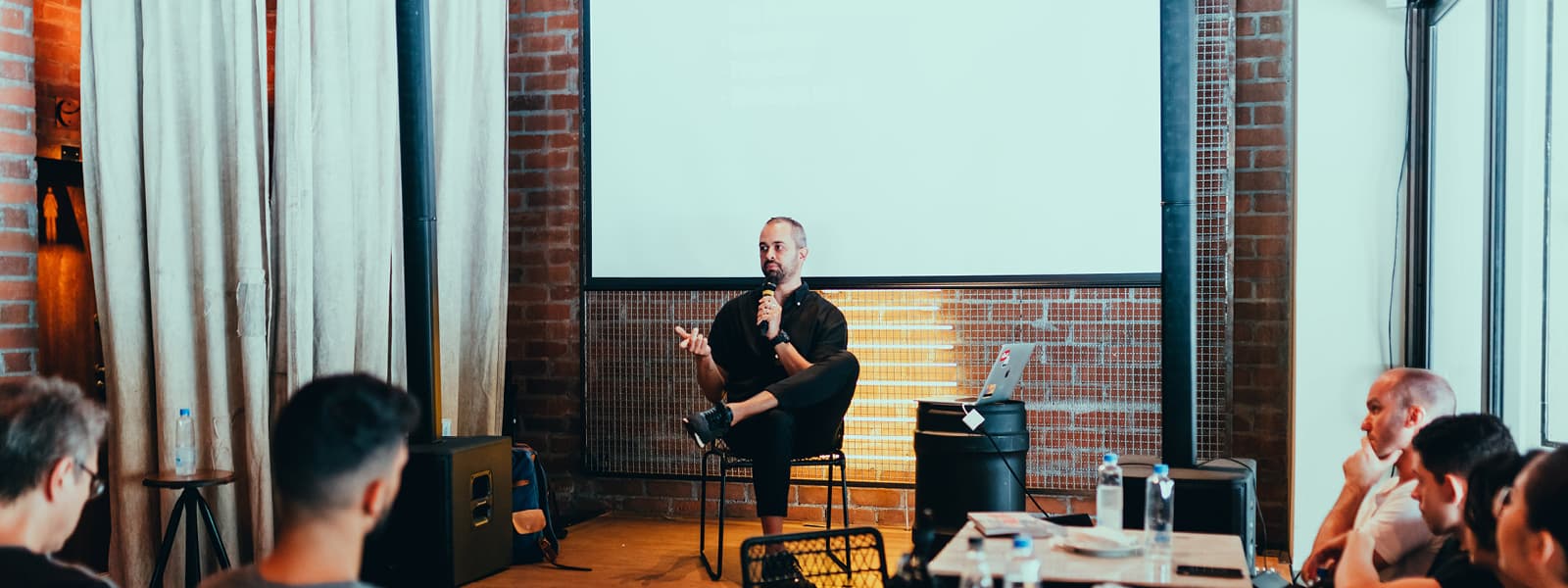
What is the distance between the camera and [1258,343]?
16.7 ft

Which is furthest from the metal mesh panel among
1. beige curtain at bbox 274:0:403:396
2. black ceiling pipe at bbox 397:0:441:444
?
beige curtain at bbox 274:0:403:396

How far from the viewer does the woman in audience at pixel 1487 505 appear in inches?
80.3

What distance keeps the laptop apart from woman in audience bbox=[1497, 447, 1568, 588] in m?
2.68

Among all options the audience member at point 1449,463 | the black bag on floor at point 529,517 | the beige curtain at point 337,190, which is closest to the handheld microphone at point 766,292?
the black bag on floor at point 529,517

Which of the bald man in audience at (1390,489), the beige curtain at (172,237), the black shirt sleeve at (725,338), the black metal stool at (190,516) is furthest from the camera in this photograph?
the black shirt sleeve at (725,338)

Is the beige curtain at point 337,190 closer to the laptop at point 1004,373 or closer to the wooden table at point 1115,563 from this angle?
the laptop at point 1004,373

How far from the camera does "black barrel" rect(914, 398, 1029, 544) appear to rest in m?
4.51

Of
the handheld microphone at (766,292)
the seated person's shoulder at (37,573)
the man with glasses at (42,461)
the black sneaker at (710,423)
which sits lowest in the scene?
the black sneaker at (710,423)

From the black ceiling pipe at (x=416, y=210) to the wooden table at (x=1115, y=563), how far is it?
2.31m

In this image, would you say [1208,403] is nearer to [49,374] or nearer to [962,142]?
[962,142]

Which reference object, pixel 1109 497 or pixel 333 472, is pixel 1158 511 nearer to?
pixel 1109 497

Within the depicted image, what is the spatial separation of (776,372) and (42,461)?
3117 millimetres

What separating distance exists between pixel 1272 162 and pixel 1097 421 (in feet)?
4.13

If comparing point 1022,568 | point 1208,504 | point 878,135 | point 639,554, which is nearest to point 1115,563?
point 1022,568
